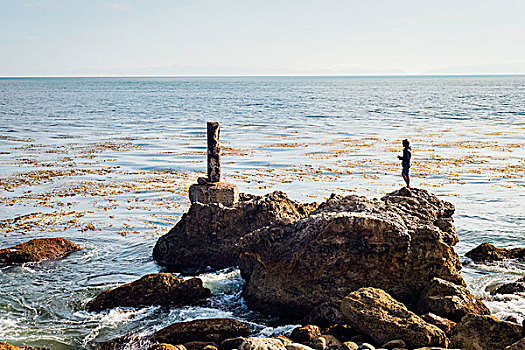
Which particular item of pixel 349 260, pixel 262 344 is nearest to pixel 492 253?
pixel 349 260

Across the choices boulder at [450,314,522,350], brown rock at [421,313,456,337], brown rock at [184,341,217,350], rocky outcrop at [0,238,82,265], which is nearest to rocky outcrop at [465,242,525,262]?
brown rock at [421,313,456,337]

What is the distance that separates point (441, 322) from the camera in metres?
11.3

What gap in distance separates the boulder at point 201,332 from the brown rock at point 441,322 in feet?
12.8

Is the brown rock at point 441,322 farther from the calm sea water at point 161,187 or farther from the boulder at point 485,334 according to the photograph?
the calm sea water at point 161,187

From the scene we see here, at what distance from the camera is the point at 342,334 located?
11.6 meters

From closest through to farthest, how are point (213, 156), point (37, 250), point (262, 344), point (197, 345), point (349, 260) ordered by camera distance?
point (262, 344), point (197, 345), point (349, 260), point (37, 250), point (213, 156)

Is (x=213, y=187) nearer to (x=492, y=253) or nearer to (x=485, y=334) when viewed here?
(x=492, y=253)

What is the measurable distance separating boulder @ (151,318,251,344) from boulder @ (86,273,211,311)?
90.5 inches

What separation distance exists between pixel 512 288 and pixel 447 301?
3776 mm

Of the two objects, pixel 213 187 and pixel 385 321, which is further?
pixel 213 187

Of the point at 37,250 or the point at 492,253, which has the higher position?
the point at 492,253

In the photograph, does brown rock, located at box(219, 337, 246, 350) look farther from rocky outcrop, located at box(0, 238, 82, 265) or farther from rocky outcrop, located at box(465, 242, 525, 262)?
rocky outcrop, located at box(465, 242, 525, 262)

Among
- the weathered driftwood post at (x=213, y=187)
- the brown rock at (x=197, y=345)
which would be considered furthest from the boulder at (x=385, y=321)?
the weathered driftwood post at (x=213, y=187)

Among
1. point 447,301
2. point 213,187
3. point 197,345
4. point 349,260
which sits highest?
point 213,187
